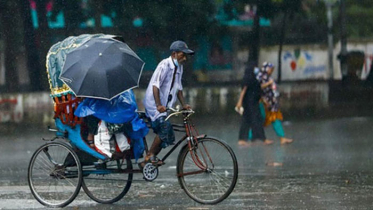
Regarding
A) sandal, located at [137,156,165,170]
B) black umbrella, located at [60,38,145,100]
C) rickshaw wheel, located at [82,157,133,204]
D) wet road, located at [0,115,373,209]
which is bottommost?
wet road, located at [0,115,373,209]

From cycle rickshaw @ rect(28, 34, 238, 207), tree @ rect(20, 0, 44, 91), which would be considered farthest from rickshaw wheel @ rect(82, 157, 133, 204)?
tree @ rect(20, 0, 44, 91)

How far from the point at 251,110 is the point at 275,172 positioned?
12.7ft

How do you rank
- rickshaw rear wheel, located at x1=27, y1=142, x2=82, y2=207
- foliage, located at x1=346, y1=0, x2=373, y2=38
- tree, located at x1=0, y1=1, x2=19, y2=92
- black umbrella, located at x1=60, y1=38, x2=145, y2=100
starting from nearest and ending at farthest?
black umbrella, located at x1=60, y1=38, x2=145, y2=100, rickshaw rear wheel, located at x1=27, y1=142, x2=82, y2=207, tree, located at x1=0, y1=1, x2=19, y2=92, foliage, located at x1=346, y1=0, x2=373, y2=38

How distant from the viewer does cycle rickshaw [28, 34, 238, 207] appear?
28.3 feet

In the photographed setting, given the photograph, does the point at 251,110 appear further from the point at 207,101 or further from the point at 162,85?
the point at 162,85

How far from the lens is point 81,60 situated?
28.2 feet

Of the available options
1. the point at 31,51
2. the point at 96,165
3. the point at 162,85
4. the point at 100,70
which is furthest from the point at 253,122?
the point at 100,70

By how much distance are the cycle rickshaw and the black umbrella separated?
228 mm

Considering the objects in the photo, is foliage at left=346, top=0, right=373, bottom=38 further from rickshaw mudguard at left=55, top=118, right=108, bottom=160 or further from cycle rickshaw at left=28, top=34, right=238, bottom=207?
rickshaw mudguard at left=55, top=118, right=108, bottom=160

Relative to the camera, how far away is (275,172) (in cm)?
1172

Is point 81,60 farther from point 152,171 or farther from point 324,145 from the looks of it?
point 324,145

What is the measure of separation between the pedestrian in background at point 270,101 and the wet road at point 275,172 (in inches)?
12.6

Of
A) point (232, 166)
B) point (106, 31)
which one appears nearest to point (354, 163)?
point (232, 166)

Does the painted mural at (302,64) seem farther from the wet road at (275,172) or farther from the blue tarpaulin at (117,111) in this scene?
the blue tarpaulin at (117,111)
